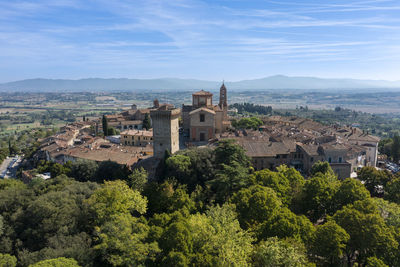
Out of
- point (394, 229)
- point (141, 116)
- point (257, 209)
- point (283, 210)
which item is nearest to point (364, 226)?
point (394, 229)

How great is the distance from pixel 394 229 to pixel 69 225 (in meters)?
26.5

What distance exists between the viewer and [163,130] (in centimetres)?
4131

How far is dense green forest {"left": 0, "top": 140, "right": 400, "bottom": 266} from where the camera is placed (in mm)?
18922

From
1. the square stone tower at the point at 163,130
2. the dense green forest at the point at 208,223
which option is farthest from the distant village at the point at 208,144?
the dense green forest at the point at 208,223

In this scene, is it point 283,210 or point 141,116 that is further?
point 141,116

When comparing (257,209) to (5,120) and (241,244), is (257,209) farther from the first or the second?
(5,120)

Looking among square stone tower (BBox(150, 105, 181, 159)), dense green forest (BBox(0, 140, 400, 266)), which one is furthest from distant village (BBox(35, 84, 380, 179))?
dense green forest (BBox(0, 140, 400, 266))

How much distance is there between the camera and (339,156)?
132 ft

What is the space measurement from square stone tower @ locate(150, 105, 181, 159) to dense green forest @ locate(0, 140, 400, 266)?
7010mm

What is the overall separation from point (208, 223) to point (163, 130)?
73.0ft

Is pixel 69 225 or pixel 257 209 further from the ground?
pixel 257 209

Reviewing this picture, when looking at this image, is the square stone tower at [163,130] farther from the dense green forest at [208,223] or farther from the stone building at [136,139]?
the stone building at [136,139]

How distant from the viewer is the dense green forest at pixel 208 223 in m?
18.9

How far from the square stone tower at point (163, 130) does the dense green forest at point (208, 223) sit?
701cm
